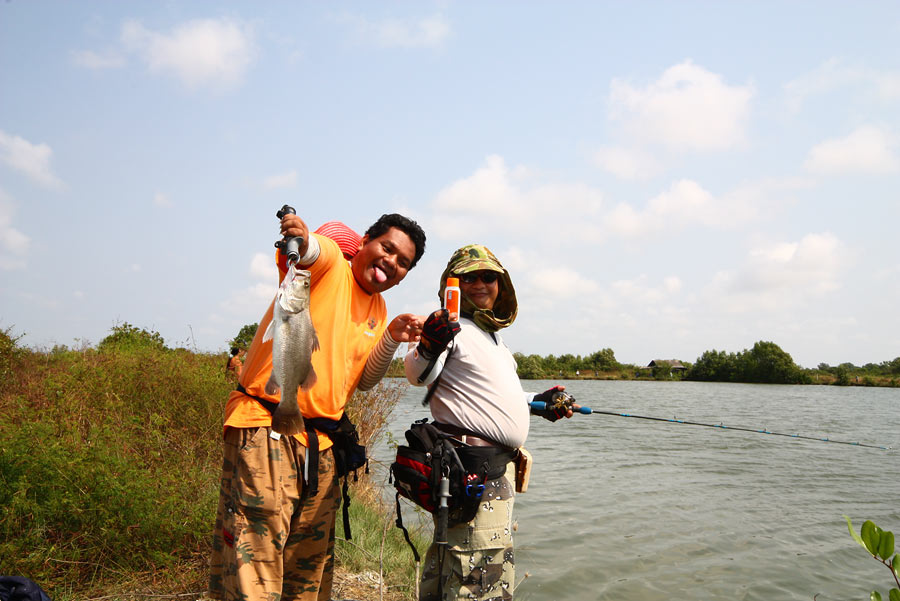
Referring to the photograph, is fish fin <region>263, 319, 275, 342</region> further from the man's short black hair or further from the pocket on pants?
the man's short black hair

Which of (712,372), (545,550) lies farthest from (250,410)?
(712,372)

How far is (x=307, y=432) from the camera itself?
8.73 ft

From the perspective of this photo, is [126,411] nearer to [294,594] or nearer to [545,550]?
[294,594]

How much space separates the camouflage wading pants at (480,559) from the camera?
9.13 feet

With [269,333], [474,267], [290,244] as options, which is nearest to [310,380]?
[269,333]

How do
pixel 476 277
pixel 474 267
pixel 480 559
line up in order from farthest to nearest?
pixel 476 277
pixel 474 267
pixel 480 559

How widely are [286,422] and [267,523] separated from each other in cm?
46

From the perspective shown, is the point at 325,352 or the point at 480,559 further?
the point at 480,559

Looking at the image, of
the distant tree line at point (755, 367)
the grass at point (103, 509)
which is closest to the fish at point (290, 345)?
the grass at point (103, 509)

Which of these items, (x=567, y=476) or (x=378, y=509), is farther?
(x=567, y=476)

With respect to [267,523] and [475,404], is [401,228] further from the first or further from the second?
[267,523]

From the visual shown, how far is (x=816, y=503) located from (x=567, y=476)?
4.77m

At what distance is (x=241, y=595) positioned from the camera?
236cm

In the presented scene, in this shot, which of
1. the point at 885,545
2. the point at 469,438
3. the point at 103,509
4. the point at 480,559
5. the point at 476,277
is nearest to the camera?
the point at 885,545
